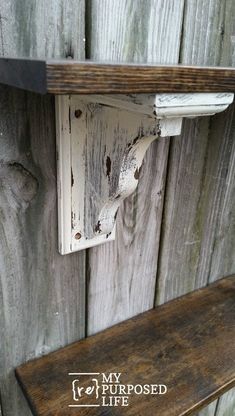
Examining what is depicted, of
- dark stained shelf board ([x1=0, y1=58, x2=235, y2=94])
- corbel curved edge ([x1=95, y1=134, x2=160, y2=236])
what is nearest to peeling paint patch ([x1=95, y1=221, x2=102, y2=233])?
corbel curved edge ([x1=95, y1=134, x2=160, y2=236])

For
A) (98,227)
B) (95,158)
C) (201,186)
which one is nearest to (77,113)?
(95,158)

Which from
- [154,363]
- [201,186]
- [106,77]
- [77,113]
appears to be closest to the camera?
[106,77]

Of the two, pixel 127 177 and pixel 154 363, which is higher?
pixel 127 177

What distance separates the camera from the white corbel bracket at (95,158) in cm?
42

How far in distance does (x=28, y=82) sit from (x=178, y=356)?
1.60 ft

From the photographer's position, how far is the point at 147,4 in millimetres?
476

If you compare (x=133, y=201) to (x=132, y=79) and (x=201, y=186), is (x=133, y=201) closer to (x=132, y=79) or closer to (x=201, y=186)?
(x=201, y=186)

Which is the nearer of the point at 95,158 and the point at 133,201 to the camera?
the point at 95,158

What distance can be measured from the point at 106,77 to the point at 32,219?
0.89 feet

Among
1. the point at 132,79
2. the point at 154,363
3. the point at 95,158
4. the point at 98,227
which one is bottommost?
the point at 154,363

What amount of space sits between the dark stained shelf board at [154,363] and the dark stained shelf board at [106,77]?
1.36ft

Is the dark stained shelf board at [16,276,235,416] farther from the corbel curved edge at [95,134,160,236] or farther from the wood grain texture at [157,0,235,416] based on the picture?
the corbel curved edge at [95,134,160,236]

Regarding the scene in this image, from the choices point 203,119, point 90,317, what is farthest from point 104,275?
point 203,119

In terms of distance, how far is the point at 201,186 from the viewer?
0.68m
